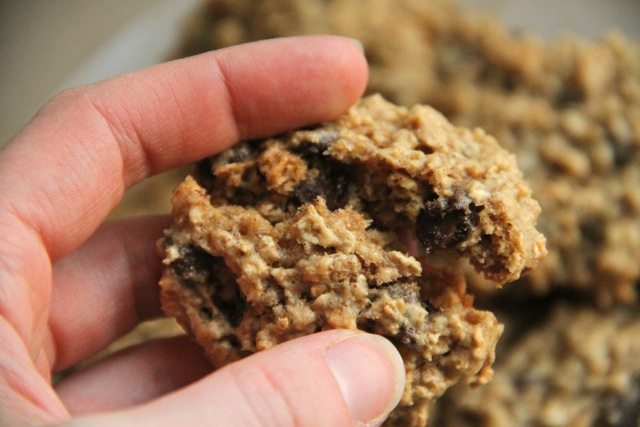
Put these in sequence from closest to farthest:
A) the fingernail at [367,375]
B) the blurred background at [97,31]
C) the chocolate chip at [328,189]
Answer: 1. the fingernail at [367,375]
2. the chocolate chip at [328,189]
3. the blurred background at [97,31]

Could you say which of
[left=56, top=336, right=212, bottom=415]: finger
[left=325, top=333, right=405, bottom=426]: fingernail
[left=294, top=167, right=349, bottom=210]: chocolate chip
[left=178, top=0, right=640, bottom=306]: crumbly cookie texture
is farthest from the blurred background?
[left=325, top=333, right=405, bottom=426]: fingernail

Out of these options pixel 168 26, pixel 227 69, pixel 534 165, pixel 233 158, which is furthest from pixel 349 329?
pixel 168 26

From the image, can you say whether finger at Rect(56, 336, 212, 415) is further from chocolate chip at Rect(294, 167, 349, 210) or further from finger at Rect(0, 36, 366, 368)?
chocolate chip at Rect(294, 167, 349, 210)

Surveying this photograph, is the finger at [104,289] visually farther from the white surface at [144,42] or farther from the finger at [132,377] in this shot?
the white surface at [144,42]

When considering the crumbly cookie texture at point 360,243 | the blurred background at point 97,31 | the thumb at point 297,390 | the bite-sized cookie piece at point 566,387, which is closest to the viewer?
the thumb at point 297,390

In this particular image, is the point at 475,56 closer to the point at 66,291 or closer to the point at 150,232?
the point at 150,232

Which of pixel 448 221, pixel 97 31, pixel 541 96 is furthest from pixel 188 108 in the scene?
pixel 97 31

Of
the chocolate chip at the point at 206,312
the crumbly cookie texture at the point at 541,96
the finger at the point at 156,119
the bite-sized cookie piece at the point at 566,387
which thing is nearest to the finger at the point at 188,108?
the finger at the point at 156,119
